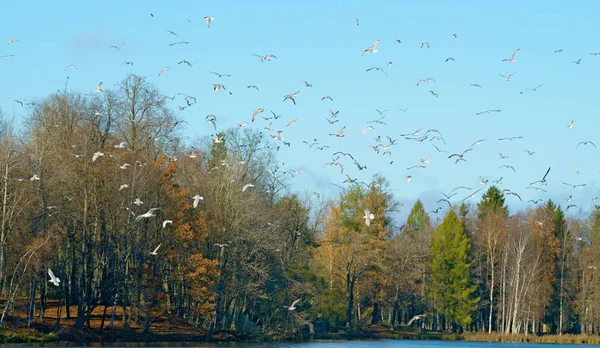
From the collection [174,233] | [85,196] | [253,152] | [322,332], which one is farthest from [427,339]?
[85,196]

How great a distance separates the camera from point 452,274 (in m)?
75.1

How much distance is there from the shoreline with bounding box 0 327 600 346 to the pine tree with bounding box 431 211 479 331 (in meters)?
2.44

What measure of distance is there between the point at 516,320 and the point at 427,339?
8040 mm

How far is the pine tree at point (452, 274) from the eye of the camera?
244 ft

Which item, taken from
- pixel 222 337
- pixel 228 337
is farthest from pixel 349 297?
pixel 222 337

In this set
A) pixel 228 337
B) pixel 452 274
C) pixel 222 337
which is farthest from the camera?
pixel 452 274

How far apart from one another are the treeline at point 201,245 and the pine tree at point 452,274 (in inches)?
5.6

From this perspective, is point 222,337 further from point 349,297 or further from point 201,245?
point 349,297

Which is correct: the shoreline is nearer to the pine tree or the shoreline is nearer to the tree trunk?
the tree trunk

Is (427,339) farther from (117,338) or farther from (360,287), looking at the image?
(117,338)

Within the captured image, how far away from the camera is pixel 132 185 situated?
45312 mm

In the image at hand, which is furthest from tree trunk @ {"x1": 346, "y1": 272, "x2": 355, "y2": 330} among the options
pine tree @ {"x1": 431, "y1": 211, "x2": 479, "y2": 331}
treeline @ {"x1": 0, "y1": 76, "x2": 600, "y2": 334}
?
pine tree @ {"x1": 431, "y1": 211, "x2": 479, "y2": 331}

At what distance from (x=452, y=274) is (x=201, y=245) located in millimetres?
31049

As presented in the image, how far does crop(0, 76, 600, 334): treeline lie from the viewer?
44094 millimetres
